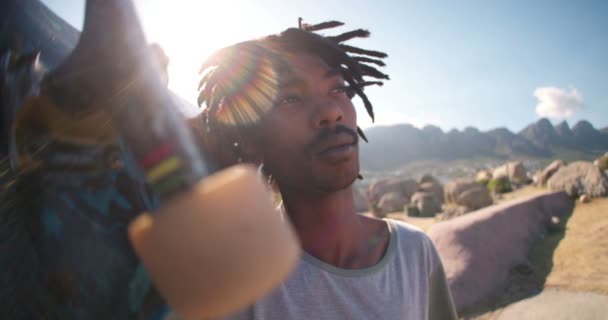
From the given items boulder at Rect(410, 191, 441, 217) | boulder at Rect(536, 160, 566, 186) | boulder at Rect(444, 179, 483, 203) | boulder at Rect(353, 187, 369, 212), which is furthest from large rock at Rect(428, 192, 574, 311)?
boulder at Rect(353, 187, 369, 212)

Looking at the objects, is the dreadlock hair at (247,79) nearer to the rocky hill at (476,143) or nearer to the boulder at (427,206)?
the boulder at (427,206)

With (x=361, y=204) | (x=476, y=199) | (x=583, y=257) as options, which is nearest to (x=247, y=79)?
(x=583, y=257)

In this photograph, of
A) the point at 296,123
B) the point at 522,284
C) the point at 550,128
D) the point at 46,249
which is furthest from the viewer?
the point at 550,128

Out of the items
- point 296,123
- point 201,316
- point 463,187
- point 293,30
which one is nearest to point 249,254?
point 201,316

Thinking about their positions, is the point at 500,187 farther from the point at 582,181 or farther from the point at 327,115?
the point at 327,115

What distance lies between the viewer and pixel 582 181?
11.0m

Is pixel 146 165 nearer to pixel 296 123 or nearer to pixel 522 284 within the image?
pixel 296 123

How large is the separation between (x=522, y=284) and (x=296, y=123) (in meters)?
5.24

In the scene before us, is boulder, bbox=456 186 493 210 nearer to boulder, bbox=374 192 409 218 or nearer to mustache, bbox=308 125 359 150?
boulder, bbox=374 192 409 218

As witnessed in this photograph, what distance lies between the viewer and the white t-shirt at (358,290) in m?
1.37

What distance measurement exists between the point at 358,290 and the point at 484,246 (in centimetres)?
512

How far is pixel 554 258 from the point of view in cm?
580

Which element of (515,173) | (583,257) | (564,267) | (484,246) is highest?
(484,246)

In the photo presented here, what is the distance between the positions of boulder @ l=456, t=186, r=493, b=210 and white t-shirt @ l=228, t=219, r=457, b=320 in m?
13.6
